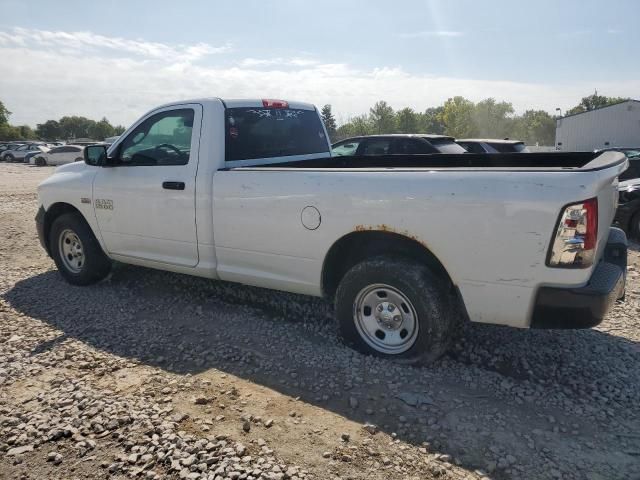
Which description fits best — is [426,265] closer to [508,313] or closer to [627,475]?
[508,313]

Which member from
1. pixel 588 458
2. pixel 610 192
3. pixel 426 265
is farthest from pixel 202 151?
pixel 588 458

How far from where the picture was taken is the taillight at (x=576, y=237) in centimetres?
281

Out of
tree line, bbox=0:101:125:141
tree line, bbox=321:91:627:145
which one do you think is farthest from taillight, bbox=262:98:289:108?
tree line, bbox=0:101:125:141

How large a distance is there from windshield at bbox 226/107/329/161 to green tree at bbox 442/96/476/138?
74552mm

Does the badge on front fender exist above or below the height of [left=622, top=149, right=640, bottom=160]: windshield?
below

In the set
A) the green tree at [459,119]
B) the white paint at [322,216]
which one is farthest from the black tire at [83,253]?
the green tree at [459,119]

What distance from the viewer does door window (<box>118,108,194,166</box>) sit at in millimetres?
4645

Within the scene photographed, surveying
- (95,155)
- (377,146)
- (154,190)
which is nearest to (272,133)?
(154,190)

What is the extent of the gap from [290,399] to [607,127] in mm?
44724

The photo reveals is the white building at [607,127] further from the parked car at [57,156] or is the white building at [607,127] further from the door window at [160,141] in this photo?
the door window at [160,141]

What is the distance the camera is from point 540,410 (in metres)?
3.11

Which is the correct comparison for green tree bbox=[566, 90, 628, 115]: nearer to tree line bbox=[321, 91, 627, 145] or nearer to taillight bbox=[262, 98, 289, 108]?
tree line bbox=[321, 91, 627, 145]

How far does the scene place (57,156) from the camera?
34688mm

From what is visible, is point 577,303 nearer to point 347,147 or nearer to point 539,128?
point 347,147
